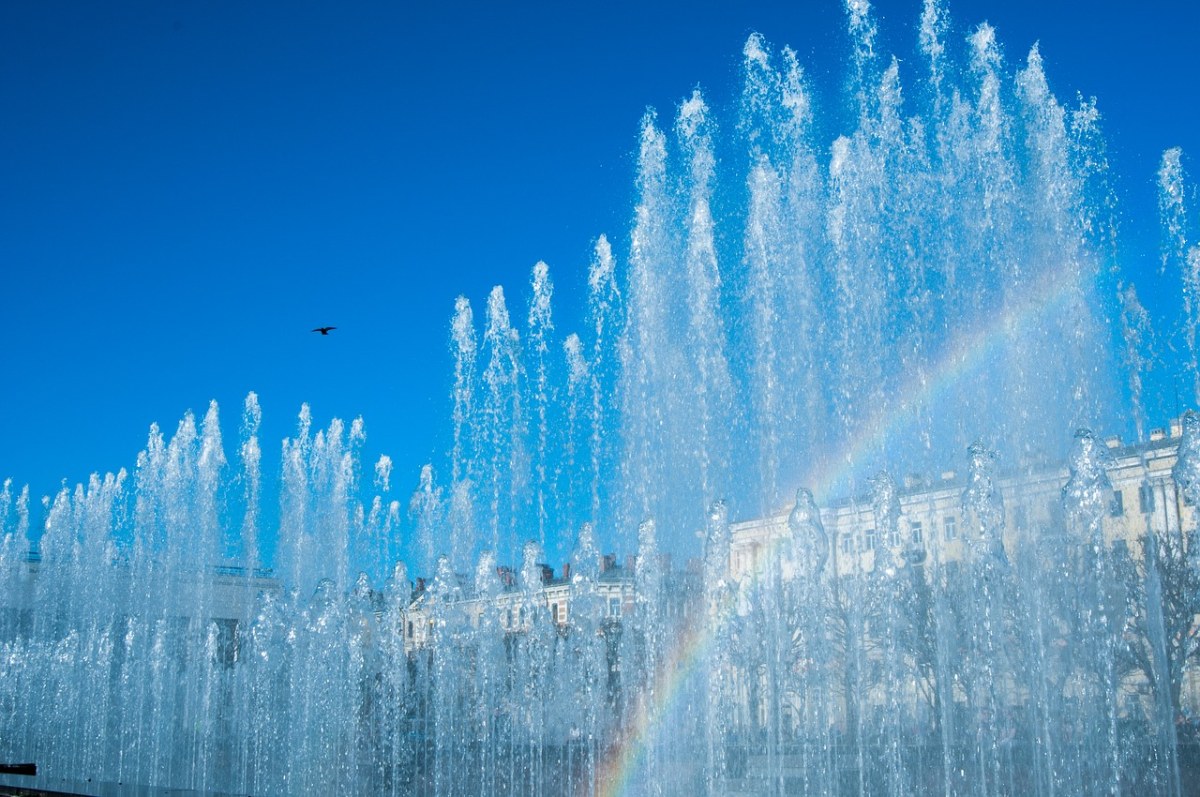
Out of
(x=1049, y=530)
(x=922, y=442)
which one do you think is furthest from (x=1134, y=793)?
(x=922, y=442)

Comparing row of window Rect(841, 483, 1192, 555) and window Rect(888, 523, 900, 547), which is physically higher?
row of window Rect(841, 483, 1192, 555)

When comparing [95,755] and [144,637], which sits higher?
[144,637]

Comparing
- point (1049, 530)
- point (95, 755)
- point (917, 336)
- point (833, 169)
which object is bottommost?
point (95, 755)

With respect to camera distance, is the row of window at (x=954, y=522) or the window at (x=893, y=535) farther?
the row of window at (x=954, y=522)

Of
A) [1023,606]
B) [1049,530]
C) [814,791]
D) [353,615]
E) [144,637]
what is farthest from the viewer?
[144,637]

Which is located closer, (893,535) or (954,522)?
(893,535)

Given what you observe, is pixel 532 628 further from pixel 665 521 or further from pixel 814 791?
pixel 814 791

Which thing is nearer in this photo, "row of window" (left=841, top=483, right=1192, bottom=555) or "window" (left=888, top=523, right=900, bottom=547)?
"window" (left=888, top=523, right=900, bottom=547)

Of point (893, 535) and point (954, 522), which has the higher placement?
point (954, 522)

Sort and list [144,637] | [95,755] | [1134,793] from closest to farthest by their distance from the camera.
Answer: [1134,793], [95,755], [144,637]

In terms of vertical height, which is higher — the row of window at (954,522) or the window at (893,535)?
the row of window at (954,522)

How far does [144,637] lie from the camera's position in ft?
102

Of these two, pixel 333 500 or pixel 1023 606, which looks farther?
pixel 333 500

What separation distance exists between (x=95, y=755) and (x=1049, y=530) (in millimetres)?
20658
